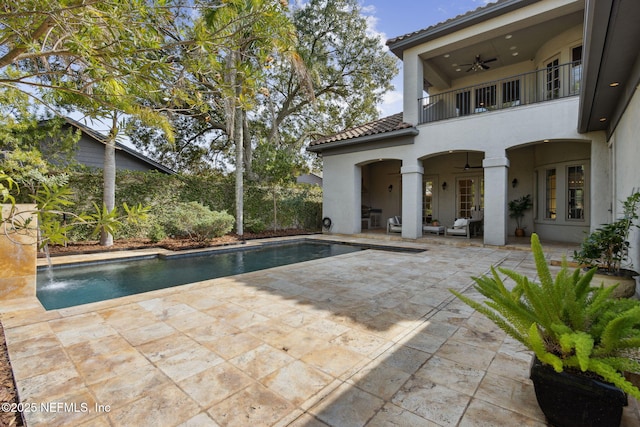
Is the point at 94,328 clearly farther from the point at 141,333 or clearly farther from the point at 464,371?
the point at 464,371

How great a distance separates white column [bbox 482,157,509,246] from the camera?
9664 millimetres

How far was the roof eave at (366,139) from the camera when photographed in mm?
11265

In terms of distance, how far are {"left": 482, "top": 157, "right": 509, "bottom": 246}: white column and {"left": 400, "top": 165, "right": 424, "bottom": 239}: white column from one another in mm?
2332

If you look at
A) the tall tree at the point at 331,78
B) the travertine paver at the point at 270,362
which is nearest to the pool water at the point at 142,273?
the travertine paver at the point at 270,362

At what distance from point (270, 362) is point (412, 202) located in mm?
9808

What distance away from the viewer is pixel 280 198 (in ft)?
47.4

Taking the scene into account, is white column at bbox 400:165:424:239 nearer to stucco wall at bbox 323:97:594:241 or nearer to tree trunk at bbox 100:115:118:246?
stucco wall at bbox 323:97:594:241

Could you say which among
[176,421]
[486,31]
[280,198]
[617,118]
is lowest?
[176,421]

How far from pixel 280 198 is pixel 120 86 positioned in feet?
38.5

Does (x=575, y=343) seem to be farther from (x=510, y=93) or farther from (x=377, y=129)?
(x=510, y=93)

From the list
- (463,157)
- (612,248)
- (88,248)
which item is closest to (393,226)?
(463,157)

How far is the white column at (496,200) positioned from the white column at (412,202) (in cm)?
233

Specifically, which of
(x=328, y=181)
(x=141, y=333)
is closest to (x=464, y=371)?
(x=141, y=333)

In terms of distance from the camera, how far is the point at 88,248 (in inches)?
349
